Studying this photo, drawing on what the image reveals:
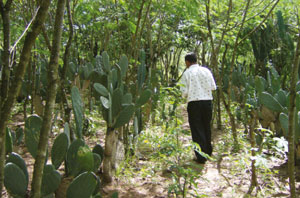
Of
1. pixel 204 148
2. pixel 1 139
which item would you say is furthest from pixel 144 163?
pixel 1 139

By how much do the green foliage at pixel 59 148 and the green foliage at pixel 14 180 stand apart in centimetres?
29

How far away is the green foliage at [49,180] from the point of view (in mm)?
1850

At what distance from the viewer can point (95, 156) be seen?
2.29m

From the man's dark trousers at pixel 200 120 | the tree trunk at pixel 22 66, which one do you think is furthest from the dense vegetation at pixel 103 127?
the man's dark trousers at pixel 200 120

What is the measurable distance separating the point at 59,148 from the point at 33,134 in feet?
0.63

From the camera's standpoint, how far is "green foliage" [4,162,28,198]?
5.83 feet

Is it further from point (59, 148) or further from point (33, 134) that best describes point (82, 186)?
point (33, 134)

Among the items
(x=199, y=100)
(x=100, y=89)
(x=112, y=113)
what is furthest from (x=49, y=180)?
(x=199, y=100)

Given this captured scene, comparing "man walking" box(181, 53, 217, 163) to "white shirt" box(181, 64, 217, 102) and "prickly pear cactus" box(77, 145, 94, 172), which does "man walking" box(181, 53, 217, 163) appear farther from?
"prickly pear cactus" box(77, 145, 94, 172)

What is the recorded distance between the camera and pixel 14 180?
5.90 ft

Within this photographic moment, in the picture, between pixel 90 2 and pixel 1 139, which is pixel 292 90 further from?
pixel 90 2

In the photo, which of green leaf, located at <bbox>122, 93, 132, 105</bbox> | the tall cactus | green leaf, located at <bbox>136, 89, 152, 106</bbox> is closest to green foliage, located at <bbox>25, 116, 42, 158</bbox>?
the tall cactus

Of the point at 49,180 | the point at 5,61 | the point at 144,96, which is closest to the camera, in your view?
the point at 5,61

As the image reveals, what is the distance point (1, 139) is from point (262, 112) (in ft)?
13.2
